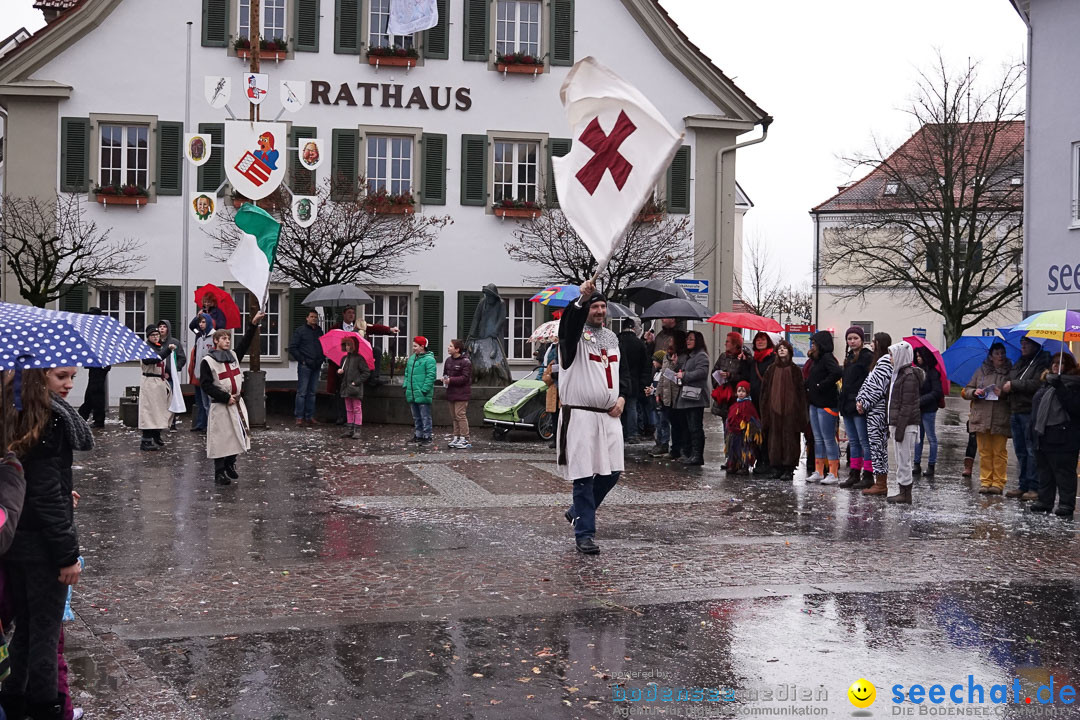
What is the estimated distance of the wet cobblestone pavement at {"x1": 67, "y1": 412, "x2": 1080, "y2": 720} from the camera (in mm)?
6051

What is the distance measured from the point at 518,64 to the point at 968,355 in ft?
52.0

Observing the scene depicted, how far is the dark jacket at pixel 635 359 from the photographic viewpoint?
1733 centimetres

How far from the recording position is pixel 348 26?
28000 millimetres

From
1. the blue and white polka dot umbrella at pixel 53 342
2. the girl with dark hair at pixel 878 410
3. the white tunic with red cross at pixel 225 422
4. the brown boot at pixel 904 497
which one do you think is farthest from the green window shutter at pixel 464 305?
the blue and white polka dot umbrella at pixel 53 342

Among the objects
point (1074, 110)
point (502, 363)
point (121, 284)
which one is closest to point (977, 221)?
point (1074, 110)

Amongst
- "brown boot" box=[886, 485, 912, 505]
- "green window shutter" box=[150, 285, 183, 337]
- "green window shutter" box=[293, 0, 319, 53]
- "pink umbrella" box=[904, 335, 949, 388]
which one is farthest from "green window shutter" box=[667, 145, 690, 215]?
"brown boot" box=[886, 485, 912, 505]

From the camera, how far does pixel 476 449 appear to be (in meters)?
17.9

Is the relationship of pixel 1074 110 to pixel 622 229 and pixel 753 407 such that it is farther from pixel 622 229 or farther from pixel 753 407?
pixel 622 229

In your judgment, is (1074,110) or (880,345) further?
(1074,110)

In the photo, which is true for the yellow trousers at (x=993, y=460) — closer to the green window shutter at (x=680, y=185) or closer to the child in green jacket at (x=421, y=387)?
the child in green jacket at (x=421, y=387)

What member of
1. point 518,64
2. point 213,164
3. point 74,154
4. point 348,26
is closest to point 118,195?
point 74,154

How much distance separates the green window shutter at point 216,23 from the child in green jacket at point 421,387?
40.8 feet

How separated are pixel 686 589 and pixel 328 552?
115 inches

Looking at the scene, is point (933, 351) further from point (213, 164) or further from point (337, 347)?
point (213, 164)
